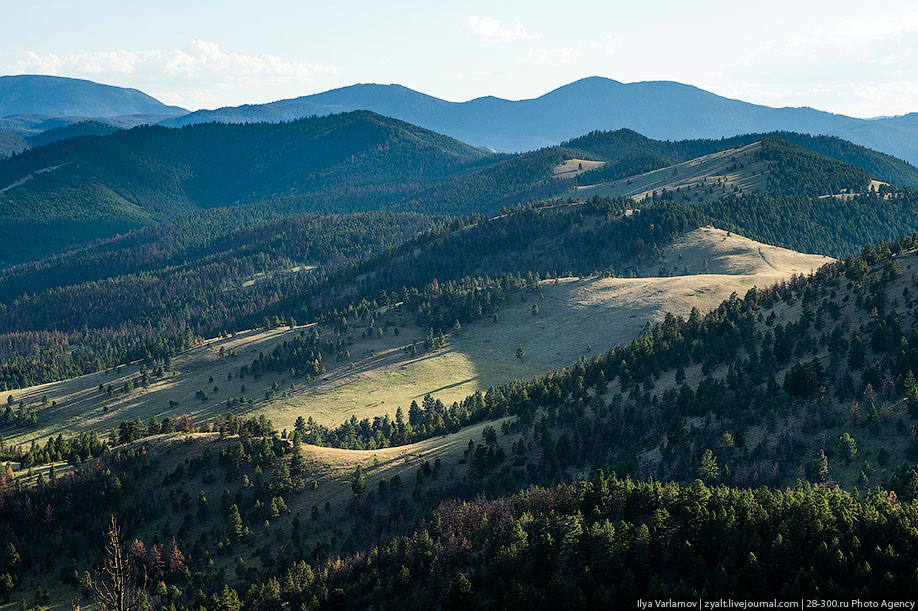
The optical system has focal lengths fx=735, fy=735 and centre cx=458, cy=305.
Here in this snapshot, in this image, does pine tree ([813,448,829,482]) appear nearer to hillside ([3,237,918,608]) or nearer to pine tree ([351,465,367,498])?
hillside ([3,237,918,608])

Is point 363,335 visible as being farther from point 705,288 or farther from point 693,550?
point 693,550

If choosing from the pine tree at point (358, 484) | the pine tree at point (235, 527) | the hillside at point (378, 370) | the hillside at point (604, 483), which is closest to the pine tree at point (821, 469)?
the hillside at point (604, 483)

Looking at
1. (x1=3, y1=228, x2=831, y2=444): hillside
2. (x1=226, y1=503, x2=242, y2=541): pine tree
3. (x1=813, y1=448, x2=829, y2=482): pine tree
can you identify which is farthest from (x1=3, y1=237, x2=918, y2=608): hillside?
(x1=3, y1=228, x2=831, y2=444): hillside

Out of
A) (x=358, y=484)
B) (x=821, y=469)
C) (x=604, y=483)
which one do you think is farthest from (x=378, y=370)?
(x=821, y=469)

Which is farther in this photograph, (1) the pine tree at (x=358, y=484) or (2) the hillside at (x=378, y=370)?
(2) the hillside at (x=378, y=370)

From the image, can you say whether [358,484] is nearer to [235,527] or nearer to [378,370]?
[235,527]

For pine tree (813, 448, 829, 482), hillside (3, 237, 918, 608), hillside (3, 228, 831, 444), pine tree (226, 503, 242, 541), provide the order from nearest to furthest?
hillside (3, 237, 918, 608)
pine tree (813, 448, 829, 482)
pine tree (226, 503, 242, 541)
hillside (3, 228, 831, 444)

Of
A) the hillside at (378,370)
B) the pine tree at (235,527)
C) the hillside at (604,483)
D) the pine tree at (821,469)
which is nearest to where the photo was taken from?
the hillside at (604,483)

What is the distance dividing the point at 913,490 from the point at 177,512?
8121cm

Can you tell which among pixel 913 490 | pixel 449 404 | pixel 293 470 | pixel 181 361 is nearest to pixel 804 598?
pixel 913 490

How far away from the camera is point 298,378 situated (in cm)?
17438

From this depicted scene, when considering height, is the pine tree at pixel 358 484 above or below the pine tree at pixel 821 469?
below

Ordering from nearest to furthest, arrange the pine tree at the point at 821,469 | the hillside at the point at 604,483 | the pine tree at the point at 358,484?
the hillside at the point at 604,483 → the pine tree at the point at 821,469 → the pine tree at the point at 358,484

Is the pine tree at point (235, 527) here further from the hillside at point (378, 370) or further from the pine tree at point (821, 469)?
the pine tree at point (821, 469)
